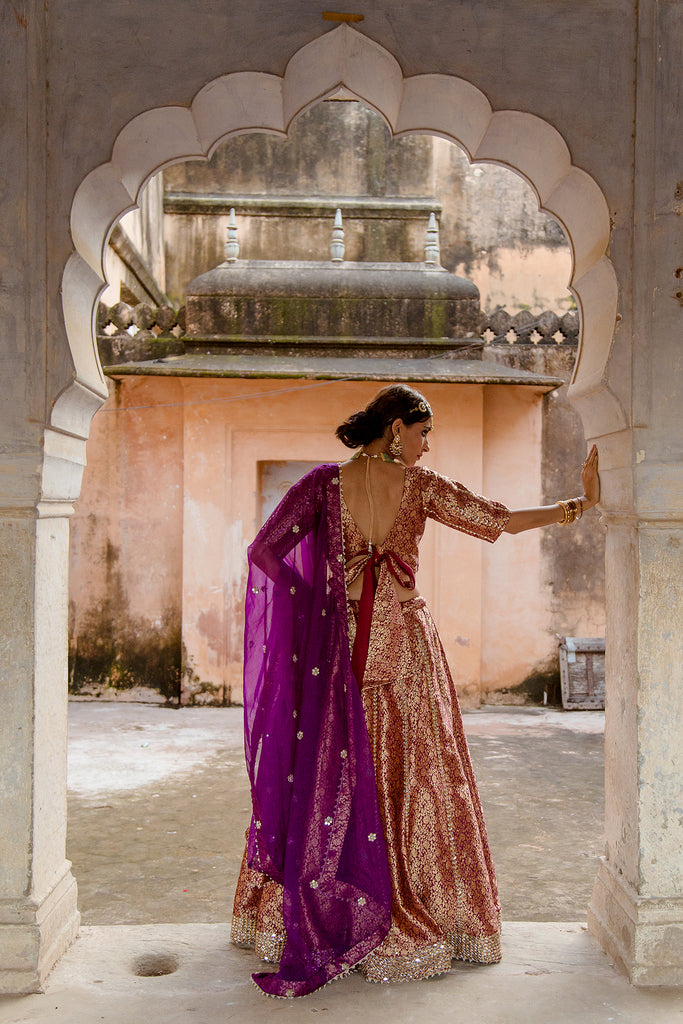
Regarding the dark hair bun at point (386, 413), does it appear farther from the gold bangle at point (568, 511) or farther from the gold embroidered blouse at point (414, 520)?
the gold bangle at point (568, 511)

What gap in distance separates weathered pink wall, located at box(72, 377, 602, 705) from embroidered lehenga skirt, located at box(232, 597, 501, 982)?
16.1ft

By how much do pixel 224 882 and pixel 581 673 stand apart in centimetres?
439

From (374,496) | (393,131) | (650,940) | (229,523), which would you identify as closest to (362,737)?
(374,496)

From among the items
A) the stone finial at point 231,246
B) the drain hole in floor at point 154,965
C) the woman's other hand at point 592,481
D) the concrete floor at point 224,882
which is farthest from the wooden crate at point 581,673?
the drain hole in floor at point 154,965

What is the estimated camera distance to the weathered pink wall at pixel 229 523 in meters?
7.61

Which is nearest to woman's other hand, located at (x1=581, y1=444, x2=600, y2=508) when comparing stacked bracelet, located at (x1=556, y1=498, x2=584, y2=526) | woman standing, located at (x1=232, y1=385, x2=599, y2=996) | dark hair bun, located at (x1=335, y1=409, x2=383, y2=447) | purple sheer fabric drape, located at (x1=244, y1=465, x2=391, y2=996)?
woman standing, located at (x1=232, y1=385, x2=599, y2=996)

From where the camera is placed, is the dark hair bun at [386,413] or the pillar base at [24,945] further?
the dark hair bun at [386,413]

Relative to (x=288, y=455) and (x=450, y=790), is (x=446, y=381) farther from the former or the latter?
(x=450, y=790)

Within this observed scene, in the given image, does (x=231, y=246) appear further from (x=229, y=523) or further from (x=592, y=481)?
(x=592, y=481)

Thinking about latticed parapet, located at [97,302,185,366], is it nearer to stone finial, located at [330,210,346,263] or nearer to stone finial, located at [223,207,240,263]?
stone finial, located at [223,207,240,263]

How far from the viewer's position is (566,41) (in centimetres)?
268

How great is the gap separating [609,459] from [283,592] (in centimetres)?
111

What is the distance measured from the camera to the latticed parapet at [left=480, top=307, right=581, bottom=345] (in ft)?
25.7

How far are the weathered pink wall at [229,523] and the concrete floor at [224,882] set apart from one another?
0.57m
